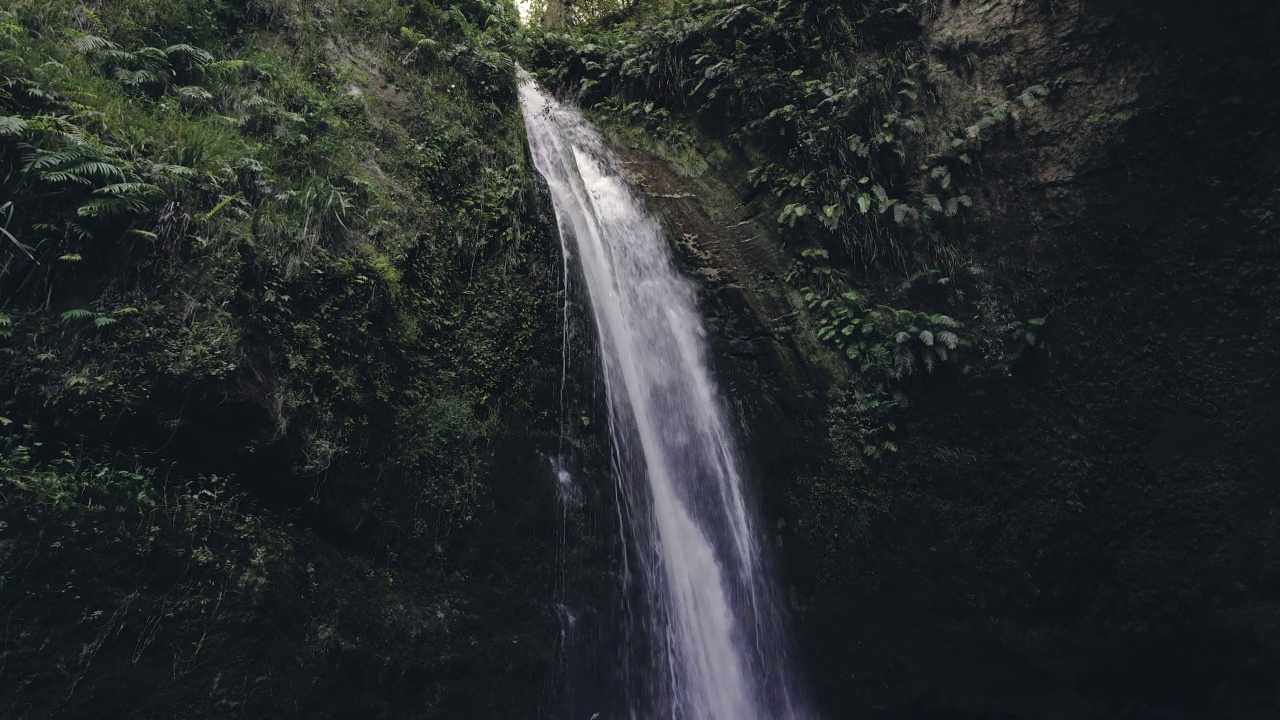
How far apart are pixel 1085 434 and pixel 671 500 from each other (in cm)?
427

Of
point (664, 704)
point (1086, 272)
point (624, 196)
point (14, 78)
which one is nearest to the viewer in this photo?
point (14, 78)

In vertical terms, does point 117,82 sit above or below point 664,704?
above

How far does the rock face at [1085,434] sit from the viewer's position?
590cm

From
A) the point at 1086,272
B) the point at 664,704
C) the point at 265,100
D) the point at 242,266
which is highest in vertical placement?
the point at 265,100

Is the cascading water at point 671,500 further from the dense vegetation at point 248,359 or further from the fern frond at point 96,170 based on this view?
the fern frond at point 96,170

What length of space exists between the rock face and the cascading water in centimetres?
47

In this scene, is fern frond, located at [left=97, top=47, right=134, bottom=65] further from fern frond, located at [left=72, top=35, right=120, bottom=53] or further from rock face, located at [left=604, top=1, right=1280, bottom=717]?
rock face, located at [left=604, top=1, right=1280, bottom=717]

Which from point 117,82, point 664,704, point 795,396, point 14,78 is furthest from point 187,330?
point 795,396

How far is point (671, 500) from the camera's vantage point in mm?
6574

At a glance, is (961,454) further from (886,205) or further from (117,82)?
(117,82)

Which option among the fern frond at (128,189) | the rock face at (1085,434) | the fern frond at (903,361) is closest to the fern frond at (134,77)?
the fern frond at (128,189)

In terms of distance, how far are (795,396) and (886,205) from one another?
7.97 feet

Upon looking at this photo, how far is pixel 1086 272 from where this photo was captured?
6.41 meters


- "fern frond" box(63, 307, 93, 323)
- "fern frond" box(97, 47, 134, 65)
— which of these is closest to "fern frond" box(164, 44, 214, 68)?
"fern frond" box(97, 47, 134, 65)
